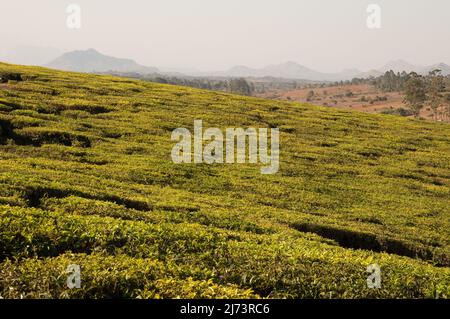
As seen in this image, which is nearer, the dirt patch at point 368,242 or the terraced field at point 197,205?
the terraced field at point 197,205

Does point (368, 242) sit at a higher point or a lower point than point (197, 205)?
lower

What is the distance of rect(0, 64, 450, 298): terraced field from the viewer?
10.8 m

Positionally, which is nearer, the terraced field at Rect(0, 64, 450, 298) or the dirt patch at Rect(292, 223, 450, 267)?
the terraced field at Rect(0, 64, 450, 298)

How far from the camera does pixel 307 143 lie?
42.8 m

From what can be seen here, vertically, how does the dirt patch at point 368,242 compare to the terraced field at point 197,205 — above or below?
below

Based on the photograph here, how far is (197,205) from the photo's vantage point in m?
20.8

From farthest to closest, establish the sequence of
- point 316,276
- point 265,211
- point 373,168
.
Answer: point 373,168, point 265,211, point 316,276

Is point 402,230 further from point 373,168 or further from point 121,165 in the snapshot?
point 121,165

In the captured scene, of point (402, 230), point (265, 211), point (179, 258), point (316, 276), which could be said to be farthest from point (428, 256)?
point (179, 258)

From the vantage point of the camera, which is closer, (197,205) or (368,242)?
(197,205)

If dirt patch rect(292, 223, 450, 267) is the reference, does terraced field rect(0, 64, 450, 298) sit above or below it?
above

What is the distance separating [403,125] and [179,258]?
56438mm

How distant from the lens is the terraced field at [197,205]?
35.3 ft

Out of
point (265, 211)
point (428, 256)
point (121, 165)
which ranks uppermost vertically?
point (121, 165)
